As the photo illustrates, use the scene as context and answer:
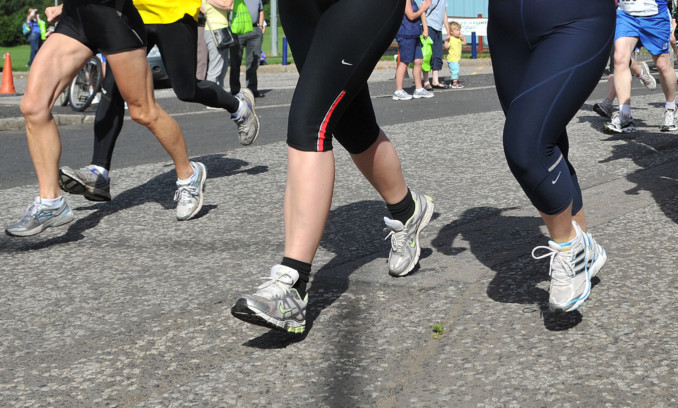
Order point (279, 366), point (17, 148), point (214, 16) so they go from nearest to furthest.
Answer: point (279, 366)
point (17, 148)
point (214, 16)

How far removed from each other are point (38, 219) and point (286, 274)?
213 cm

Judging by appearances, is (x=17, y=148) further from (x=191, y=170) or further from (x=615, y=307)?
(x=615, y=307)

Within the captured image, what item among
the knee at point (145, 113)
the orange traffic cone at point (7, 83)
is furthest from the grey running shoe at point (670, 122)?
the orange traffic cone at point (7, 83)

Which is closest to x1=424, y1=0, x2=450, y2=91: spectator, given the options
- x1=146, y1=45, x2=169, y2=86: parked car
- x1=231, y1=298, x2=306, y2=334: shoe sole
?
x1=146, y1=45, x2=169, y2=86: parked car

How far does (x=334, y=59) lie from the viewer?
3.34 m

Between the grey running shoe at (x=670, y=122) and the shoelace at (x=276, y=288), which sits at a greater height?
the shoelace at (x=276, y=288)

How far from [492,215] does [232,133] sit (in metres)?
5.00

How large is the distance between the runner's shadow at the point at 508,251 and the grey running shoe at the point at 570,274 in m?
0.11

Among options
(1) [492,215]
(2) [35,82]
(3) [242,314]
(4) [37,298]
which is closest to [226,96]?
(2) [35,82]

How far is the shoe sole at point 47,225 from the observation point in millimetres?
4926

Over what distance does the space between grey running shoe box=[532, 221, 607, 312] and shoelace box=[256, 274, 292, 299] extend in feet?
2.70

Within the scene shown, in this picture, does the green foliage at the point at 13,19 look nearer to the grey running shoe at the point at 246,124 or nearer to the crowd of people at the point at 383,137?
the grey running shoe at the point at 246,124

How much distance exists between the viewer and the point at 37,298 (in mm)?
4004

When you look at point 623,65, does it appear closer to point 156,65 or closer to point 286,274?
point 286,274
